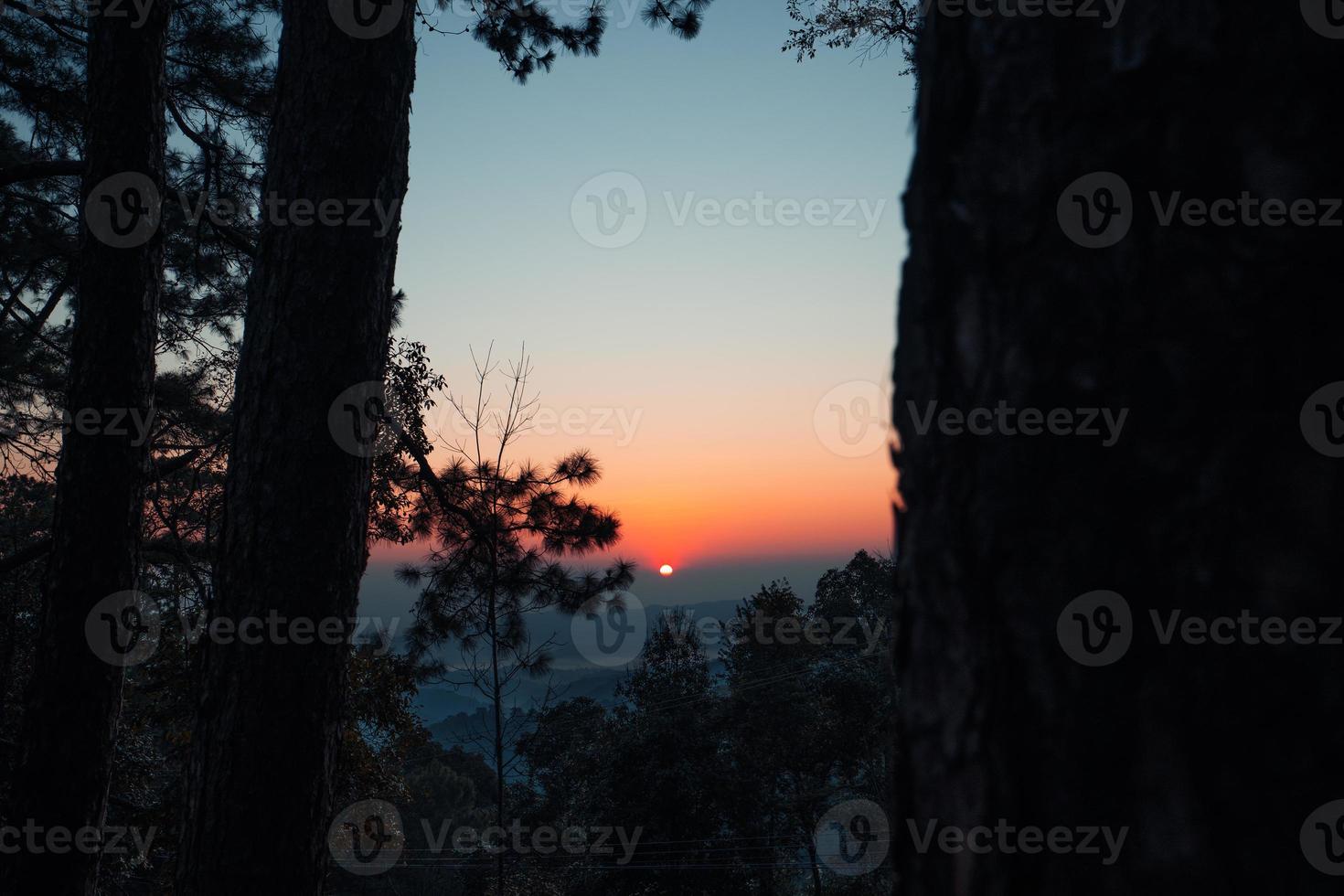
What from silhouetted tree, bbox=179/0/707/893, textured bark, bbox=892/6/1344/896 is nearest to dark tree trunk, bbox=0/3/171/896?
silhouetted tree, bbox=179/0/707/893

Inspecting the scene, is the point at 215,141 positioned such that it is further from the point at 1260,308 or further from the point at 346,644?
the point at 1260,308

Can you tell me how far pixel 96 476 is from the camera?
14.2 ft

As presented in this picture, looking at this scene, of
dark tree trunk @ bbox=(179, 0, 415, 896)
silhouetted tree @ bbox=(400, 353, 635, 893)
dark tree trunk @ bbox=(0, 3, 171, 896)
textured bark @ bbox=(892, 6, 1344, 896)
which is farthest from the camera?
silhouetted tree @ bbox=(400, 353, 635, 893)

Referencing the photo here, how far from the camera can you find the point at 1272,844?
514 millimetres

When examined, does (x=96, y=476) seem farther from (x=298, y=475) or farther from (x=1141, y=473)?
(x=1141, y=473)

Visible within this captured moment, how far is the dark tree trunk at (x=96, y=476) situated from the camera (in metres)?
4.16

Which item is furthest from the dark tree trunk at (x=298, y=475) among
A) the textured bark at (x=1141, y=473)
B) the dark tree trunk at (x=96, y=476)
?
the textured bark at (x=1141, y=473)

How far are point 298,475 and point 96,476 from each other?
2.34 meters

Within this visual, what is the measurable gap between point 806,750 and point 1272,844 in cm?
2601

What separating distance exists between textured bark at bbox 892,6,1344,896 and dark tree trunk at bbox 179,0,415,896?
2532 millimetres

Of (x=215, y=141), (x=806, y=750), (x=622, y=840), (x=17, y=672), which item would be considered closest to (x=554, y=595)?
(x=215, y=141)

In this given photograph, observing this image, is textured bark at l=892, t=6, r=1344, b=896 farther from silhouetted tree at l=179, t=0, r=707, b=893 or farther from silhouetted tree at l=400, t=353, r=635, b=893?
silhouetted tree at l=400, t=353, r=635, b=893

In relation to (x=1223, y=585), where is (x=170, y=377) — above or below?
above

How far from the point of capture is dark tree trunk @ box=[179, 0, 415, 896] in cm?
263
